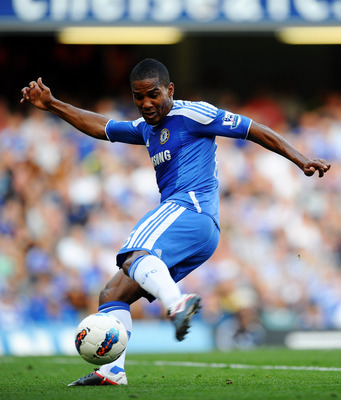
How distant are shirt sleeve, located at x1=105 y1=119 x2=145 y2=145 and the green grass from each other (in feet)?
5.90

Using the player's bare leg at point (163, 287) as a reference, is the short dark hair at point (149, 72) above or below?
above

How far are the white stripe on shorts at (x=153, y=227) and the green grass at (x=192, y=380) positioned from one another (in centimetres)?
95

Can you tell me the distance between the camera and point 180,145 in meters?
5.42

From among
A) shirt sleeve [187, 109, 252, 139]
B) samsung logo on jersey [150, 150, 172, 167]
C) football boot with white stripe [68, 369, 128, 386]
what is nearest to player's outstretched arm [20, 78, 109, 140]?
samsung logo on jersey [150, 150, 172, 167]

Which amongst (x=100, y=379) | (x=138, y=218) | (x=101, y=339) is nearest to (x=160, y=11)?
(x=138, y=218)

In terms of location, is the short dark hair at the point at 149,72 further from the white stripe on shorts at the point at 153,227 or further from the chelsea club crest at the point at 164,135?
the white stripe on shorts at the point at 153,227

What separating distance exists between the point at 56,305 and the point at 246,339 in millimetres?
3275

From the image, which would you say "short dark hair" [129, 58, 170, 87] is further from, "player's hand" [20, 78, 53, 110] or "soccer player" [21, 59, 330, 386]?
Answer: "player's hand" [20, 78, 53, 110]

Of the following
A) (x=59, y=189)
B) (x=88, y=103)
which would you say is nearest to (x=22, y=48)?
(x=88, y=103)

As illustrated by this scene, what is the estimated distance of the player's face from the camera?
5289mm

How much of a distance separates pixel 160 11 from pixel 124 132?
874 cm

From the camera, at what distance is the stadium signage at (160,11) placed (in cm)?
1389

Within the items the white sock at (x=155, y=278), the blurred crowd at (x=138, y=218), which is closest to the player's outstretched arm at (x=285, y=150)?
the white sock at (x=155, y=278)

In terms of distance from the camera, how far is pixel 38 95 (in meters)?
5.88
